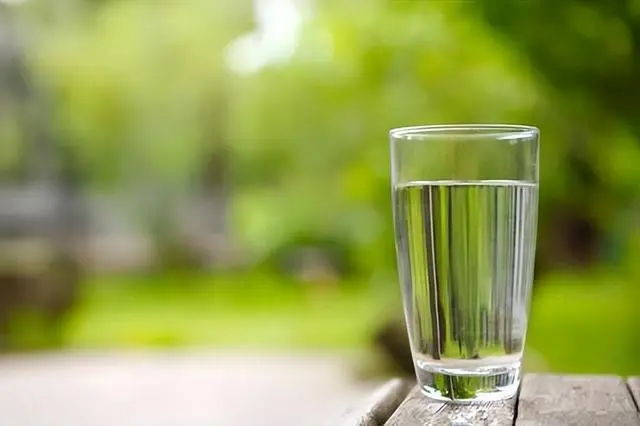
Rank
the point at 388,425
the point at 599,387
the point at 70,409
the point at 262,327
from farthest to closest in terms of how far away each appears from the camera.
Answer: the point at 262,327
the point at 70,409
the point at 599,387
the point at 388,425

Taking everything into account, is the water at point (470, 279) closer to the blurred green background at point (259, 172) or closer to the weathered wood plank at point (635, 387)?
the weathered wood plank at point (635, 387)

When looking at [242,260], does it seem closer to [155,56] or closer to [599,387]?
[155,56]

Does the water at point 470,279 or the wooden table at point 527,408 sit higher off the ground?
the water at point 470,279

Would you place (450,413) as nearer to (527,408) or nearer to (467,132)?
(527,408)

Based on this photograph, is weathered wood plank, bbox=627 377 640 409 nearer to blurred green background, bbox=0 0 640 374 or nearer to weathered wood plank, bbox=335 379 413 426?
weathered wood plank, bbox=335 379 413 426

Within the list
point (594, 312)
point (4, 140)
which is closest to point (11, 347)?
point (4, 140)

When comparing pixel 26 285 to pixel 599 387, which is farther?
pixel 26 285

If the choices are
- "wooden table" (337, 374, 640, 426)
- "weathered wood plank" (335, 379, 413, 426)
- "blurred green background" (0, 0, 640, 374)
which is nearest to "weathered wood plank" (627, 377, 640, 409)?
"wooden table" (337, 374, 640, 426)

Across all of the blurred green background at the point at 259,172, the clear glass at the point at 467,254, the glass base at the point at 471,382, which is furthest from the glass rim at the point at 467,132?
the blurred green background at the point at 259,172
